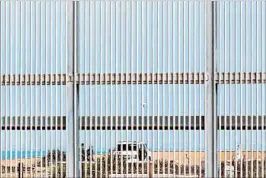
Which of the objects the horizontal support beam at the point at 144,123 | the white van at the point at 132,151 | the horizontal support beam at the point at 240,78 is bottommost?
the white van at the point at 132,151

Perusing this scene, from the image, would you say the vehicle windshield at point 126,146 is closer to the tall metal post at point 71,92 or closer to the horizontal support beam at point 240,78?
the tall metal post at point 71,92

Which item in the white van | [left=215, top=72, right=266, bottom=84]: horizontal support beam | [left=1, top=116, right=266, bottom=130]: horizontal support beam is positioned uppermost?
[left=215, top=72, right=266, bottom=84]: horizontal support beam

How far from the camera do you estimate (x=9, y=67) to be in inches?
150

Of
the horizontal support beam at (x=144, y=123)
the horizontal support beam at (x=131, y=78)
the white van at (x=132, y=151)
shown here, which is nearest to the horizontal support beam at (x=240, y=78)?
the horizontal support beam at (x=131, y=78)

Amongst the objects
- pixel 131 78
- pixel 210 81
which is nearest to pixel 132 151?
pixel 131 78

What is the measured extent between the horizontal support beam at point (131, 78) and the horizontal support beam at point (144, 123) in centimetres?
21

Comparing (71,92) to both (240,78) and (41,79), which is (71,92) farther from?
(240,78)

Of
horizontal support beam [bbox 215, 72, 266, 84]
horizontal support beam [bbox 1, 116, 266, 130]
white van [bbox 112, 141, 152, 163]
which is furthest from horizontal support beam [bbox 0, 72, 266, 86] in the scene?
white van [bbox 112, 141, 152, 163]

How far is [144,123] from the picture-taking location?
147 inches

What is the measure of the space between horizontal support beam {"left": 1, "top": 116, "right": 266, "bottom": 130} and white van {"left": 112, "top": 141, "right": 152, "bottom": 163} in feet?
0.33

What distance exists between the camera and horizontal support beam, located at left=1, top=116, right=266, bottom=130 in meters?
3.70

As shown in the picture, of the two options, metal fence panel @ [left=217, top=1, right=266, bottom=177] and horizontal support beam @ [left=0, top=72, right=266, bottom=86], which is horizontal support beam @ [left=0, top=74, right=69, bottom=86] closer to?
horizontal support beam @ [left=0, top=72, right=266, bottom=86]

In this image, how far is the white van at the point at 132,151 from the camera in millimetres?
3750

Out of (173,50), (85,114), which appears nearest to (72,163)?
(85,114)
